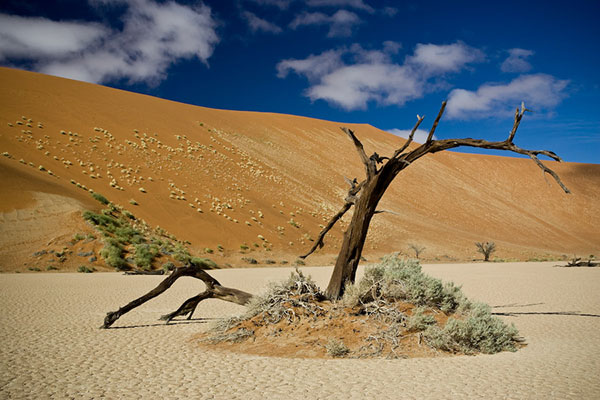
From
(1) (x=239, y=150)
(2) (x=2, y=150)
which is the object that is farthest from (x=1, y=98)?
(1) (x=239, y=150)

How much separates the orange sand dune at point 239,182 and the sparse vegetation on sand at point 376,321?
23.7 feet

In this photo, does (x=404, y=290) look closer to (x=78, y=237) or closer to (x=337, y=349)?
(x=337, y=349)

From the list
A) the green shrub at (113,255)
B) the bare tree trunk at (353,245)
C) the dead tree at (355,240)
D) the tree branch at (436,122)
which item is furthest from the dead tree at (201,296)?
the green shrub at (113,255)

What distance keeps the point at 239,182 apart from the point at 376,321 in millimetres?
36028

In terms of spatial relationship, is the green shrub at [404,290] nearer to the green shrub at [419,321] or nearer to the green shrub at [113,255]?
the green shrub at [419,321]

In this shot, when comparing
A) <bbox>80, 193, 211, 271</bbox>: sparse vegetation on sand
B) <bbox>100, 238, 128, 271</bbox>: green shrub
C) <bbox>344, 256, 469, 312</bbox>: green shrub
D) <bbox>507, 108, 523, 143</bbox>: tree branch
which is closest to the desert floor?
<bbox>344, 256, 469, 312</bbox>: green shrub

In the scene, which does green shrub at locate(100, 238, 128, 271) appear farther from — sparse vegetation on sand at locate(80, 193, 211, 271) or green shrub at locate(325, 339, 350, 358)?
green shrub at locate(325, 339, 350, 358)

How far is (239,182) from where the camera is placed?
42.0 metres

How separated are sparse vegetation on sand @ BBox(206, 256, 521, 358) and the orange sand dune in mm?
7229

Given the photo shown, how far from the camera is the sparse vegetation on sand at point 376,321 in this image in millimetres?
6512

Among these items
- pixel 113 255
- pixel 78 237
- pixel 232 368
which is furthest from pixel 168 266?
pixel 232 368

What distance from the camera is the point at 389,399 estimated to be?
448 centimetres

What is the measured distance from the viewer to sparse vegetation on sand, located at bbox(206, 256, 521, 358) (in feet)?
21.4

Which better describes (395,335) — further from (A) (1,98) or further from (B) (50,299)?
(A) (1,98)
